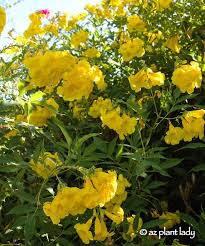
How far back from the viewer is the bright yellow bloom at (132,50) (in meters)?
2.16

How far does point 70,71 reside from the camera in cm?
150

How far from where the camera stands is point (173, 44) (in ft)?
7.27

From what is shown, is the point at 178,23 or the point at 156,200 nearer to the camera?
the point at 156,200

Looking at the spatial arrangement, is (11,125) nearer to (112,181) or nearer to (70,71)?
(70,71)

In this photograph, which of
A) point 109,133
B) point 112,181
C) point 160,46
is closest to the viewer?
point 112,181

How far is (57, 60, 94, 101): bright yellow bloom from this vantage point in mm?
1493

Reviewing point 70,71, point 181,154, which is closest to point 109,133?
point 181,154

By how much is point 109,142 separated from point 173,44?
0.59 meters

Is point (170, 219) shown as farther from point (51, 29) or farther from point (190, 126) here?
point (51, 29)

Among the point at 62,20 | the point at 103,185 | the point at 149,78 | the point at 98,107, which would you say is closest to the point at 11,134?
the point at 98,107

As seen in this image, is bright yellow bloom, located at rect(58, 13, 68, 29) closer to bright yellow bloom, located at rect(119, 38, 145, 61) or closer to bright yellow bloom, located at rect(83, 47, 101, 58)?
bright yellow bloom, located at rect(83, 47, 101, 58)

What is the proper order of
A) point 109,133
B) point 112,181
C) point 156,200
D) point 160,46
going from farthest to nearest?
point 160,46, point 109,133, point 156,200, point 112,181

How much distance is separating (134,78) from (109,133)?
360 millimetres

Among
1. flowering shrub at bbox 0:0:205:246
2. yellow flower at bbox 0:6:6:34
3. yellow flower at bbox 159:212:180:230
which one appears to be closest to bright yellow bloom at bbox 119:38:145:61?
flowering shrub at bbox 0:0:205:246
